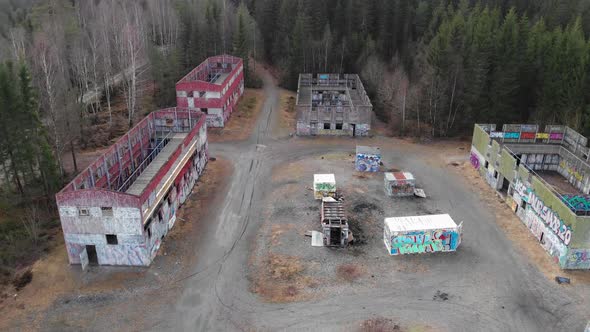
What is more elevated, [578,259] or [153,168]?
[153,168]

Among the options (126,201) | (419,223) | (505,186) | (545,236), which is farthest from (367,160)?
(126,201)

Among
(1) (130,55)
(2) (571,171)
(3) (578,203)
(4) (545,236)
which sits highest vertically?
(1) (130,55)

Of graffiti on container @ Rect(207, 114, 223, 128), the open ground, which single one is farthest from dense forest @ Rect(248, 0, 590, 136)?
graffiti on container @ Rect(207, 114, 223, 128)

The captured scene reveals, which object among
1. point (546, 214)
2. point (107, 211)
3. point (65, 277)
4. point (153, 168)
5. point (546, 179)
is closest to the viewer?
point (107, 211)

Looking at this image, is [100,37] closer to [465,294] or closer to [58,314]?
[58,314]

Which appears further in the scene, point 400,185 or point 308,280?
point 400,185

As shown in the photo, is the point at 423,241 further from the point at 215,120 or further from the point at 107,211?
the point at 215,120

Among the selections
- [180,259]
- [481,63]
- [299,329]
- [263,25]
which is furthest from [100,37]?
[299,329]
